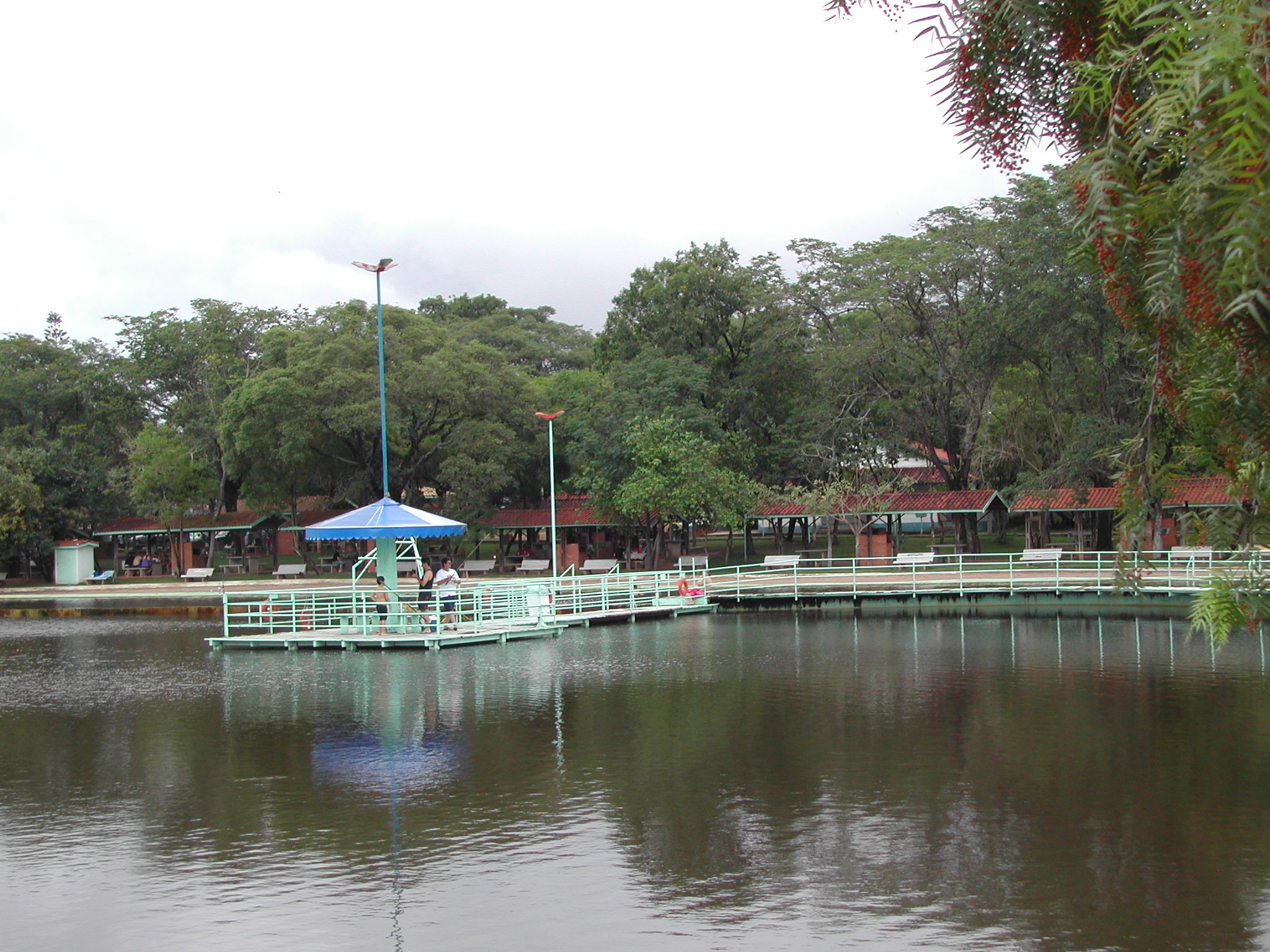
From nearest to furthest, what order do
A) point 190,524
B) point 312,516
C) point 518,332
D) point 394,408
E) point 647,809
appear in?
1. point 647,809
2. point 394,408
3. point 190,524
4. point 312,516
5. point 518,332

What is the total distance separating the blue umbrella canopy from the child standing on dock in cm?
114

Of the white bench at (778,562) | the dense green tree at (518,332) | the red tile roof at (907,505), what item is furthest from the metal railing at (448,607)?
the dense green tree at (518,332)

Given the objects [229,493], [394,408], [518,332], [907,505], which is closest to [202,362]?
[229,493]

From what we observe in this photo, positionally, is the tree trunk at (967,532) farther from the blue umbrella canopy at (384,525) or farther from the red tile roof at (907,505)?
the blue umbrella canopy at (384,525)

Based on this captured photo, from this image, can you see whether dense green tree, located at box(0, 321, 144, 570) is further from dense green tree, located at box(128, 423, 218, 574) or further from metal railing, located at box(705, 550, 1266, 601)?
metal railing, located at box(705, 550, 1266, 601)

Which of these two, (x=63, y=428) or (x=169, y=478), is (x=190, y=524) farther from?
(x=63, y=428)

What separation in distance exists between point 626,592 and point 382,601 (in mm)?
10662

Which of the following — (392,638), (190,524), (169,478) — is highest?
(169,478)

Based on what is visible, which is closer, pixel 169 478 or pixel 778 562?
pixel 778 562

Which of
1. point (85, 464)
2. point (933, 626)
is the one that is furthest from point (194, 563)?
point (933, 626)

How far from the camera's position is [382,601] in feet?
80.0

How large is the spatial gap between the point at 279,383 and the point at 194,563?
14.8 meters

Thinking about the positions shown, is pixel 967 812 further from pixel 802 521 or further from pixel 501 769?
pixel 802 521

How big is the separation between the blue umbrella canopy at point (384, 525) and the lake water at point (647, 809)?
4258 mm
